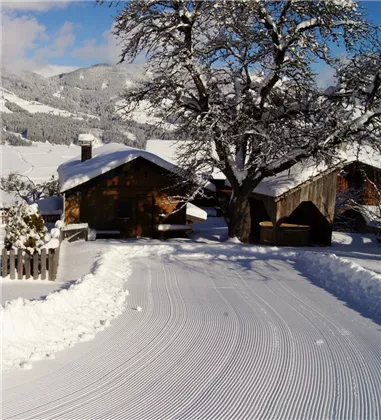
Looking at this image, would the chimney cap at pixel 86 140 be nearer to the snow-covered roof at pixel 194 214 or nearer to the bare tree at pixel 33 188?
the snow-covered roof at pixel 194 214

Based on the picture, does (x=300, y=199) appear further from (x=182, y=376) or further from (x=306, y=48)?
(x=182, y=376)

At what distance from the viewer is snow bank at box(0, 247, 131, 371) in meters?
6.37

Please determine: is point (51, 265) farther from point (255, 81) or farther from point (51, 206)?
point (51, 206)

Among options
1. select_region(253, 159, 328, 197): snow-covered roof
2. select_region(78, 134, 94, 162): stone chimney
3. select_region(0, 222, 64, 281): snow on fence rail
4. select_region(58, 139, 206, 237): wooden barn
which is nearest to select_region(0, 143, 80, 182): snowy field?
select_region(78, 134, 94, 162): stone chimney

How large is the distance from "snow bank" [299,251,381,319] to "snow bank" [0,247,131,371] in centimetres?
509

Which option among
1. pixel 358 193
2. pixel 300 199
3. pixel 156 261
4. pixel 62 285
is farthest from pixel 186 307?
pixel 358 193

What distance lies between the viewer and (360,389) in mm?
5801

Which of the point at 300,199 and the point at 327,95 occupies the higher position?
the point at 327,95

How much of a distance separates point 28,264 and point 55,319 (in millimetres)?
3912

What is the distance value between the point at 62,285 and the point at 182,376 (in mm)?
5045

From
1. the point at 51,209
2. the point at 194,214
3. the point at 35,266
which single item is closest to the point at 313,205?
the point at 194,214

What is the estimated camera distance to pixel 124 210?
21.9m

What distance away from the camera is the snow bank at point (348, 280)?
9773mm

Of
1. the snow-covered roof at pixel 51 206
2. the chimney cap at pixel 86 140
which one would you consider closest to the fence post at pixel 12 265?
the chimney cap at pixel 86 140
